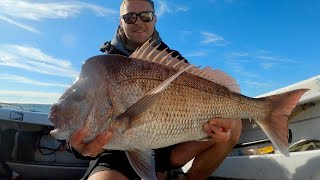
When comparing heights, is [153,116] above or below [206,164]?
above

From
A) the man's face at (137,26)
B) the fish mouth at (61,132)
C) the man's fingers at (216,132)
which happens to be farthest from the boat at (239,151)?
the fish mouth at (61,132)

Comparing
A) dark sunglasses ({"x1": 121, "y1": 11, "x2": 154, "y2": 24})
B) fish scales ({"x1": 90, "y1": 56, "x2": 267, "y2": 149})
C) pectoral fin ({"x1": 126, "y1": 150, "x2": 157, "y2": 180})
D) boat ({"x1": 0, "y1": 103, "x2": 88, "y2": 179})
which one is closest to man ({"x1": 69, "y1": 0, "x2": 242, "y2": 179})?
dark sunglasses ({"x1": 121, "y1": 11, "x2": 154, "y2": 24})

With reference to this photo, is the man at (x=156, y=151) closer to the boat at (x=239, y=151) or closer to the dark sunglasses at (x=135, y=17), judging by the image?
the dark sunglasses at (x=135, y=17)

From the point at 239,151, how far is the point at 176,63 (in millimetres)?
2009

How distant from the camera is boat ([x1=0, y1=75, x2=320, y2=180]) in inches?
121

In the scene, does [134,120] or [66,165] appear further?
[66,165]

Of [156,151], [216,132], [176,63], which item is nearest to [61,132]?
[176,63]

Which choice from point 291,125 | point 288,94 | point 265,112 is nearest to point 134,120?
point 265,112

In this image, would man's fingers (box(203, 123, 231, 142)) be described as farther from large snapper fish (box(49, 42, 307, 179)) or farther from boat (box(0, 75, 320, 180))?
boat (box(0, 75, 320, 180))

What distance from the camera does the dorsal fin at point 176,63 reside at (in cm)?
266

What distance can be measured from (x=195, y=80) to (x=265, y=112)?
628 millimetres

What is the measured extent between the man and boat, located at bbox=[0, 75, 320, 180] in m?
0.32

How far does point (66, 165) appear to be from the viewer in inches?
229

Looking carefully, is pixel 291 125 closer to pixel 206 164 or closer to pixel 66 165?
pixel 206 164
